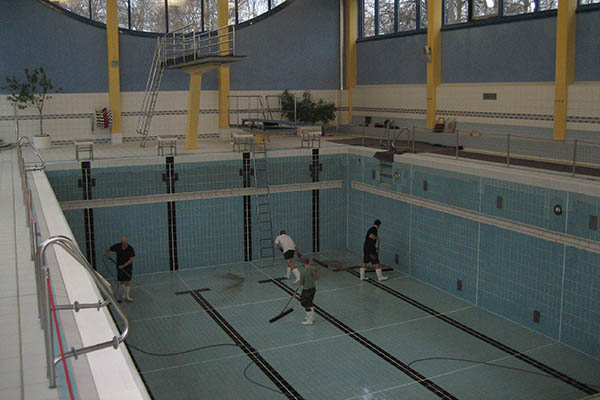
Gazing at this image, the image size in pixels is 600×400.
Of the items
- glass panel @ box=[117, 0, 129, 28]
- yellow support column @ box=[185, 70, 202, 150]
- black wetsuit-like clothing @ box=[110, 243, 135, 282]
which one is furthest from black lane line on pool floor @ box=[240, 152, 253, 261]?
glass panel @ box=[117, 0, 129, 28]

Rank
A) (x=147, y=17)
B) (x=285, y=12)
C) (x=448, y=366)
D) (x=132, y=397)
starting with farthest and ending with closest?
(x=285, y=12) → (x=147, y=17) → (x=448, y=366) → (x=132, y=397)

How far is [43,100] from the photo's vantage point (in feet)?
56.0

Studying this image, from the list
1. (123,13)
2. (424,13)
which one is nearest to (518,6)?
(424,13)

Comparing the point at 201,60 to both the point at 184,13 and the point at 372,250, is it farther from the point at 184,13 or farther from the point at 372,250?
the point at 372,250

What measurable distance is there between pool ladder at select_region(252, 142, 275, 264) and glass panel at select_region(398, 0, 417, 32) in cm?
655

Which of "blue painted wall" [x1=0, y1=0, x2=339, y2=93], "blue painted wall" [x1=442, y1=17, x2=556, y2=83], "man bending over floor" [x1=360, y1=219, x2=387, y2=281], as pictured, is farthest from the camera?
"blue painted wall" [x1=0, y1=0, x2=339, y2=93]

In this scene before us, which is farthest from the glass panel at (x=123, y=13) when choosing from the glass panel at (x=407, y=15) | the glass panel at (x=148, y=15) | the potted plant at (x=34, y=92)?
the glass panel at (x=407, y=15)

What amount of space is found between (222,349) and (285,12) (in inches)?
534

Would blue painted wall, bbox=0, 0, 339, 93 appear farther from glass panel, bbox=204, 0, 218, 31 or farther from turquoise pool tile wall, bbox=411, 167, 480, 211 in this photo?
turquoise pool tile wall, bbox=411, 167, 480, 211

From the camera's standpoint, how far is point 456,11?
16.4 m

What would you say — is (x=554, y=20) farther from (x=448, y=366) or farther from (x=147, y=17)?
(x=147, y=17)

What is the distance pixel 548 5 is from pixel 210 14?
33.2ft

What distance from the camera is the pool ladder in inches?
594

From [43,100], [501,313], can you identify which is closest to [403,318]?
[501,313]
